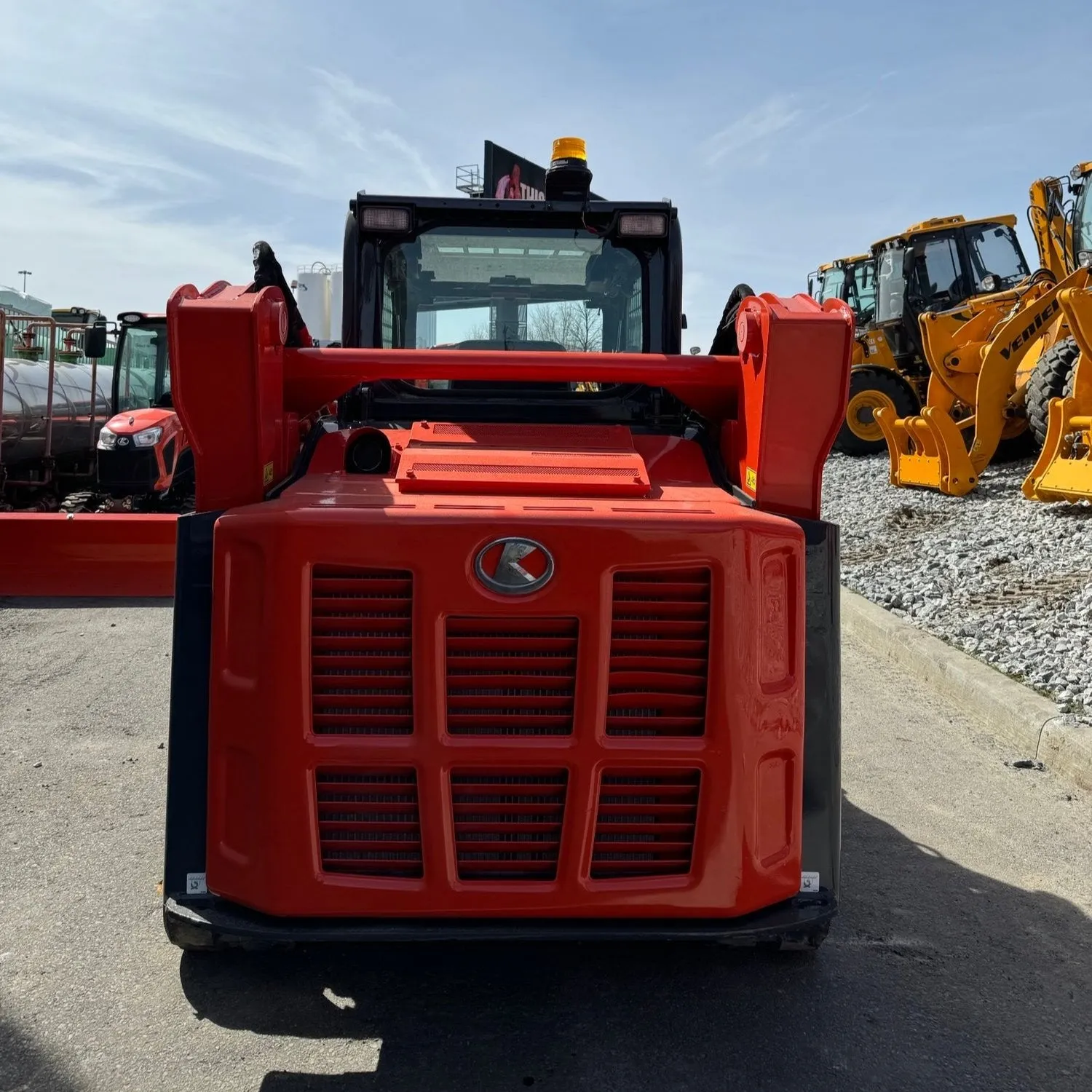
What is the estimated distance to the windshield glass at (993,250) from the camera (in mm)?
15117

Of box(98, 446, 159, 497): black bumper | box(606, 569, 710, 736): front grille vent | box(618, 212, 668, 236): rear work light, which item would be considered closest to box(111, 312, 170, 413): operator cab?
box(98, 446, 159, 497): black bumper

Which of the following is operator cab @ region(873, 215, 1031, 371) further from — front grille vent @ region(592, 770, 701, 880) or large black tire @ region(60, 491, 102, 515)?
front grille vent @ region(592, 770, 701, 880)

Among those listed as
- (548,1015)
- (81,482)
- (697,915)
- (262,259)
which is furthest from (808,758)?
(81,482)

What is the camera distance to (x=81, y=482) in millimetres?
14039

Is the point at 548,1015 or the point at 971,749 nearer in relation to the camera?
the point at 548,1015

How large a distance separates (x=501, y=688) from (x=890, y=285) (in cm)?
1497

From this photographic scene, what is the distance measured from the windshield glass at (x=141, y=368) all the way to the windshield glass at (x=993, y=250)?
11.3 meters

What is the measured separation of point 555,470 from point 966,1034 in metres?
1.79

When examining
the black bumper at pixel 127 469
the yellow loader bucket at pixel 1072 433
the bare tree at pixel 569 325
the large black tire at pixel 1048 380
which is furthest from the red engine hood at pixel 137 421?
the large black tire at pixel 1048 380

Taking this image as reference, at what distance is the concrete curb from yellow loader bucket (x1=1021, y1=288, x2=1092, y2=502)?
8.13 ft

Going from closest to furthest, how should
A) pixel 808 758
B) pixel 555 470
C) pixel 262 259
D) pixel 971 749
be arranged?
pixel 808 758, pixel 555 470, pixel 262 259, pixel 971 749

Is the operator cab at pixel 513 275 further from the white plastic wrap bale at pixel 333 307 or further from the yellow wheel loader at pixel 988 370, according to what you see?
the white plastic wrap bale at pixel 333 307

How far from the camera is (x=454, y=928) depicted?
8.10ft

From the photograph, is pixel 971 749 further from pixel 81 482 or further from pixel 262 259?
pixel 81 482
